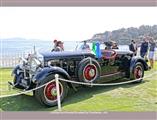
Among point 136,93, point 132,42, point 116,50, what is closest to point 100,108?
point 136,93

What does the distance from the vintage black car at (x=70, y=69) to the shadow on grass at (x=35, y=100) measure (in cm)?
23

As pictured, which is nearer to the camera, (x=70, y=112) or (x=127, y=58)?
(x=70, y=112)

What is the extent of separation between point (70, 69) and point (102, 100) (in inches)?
47.6

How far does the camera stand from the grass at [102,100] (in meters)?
7.38

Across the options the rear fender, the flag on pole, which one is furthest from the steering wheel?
the rear fender

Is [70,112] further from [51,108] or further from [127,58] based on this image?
[127,58]

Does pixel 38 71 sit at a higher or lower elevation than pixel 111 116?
higher

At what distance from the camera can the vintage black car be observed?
24.7 feet

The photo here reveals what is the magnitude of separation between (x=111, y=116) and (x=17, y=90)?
2771mm

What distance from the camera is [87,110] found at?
7.20 m

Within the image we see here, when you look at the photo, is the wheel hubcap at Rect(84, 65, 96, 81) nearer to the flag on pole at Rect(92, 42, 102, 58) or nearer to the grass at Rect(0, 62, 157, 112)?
the grass at Rect(0, 62, 157, 112)

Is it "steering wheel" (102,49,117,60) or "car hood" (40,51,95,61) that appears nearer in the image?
"car hood" (40,51,95,61)

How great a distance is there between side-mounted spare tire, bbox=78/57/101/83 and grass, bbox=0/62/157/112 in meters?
0.43

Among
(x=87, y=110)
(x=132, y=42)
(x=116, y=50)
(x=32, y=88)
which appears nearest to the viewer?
(x=87, y=110)
